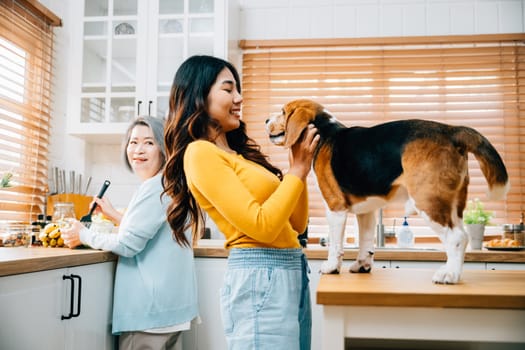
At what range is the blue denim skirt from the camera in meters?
1.19

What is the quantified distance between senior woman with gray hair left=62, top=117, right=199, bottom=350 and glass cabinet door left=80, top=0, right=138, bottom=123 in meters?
1.14

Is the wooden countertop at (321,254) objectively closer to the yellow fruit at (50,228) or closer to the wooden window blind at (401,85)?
the yellow fruit at (50,228)

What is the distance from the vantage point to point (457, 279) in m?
1.01

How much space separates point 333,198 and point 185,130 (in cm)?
44

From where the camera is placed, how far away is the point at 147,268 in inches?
76.2

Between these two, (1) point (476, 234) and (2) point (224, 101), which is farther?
(1) point (476, 234)

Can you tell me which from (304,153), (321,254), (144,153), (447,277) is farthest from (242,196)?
(321,254)

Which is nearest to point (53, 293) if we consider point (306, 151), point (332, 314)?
point (306, 151)

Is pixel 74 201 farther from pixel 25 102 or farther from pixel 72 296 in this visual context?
pixel 72 296

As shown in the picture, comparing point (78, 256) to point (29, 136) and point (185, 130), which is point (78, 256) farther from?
point (29, 136)

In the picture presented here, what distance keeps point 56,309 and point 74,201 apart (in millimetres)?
1372

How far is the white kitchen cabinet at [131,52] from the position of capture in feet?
9.71

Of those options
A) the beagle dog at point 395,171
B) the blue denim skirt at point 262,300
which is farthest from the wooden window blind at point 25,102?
the beagle dog at point 395,171

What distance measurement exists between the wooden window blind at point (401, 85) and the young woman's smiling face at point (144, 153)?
1.17 meters
